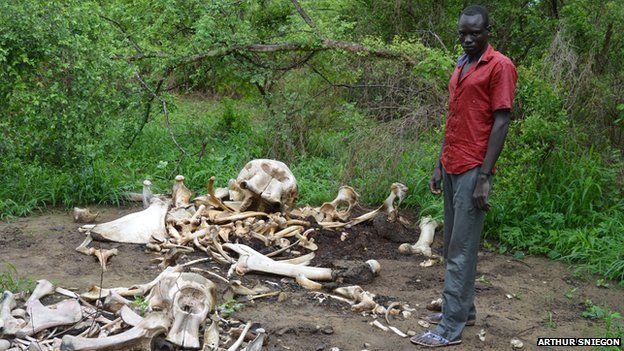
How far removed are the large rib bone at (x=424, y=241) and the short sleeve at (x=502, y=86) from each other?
7.87 ft

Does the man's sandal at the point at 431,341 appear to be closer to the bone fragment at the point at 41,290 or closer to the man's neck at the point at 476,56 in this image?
the man's neck at the point at 476,56

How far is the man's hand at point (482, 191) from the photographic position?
449 centimetres

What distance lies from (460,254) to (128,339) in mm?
2026

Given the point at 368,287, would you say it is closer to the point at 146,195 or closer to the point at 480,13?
the point at 480,13

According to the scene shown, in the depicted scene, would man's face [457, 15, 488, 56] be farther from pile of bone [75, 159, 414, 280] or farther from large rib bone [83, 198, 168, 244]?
large rib bone [83, 198, 168, 244]

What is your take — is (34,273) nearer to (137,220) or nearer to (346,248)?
(137,220)

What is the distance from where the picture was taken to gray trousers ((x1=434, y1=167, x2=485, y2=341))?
461 cm

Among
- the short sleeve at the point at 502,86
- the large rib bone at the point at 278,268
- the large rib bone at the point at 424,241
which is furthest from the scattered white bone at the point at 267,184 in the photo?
the short sleeve at the point at 502,86

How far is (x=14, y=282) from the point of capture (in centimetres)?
543

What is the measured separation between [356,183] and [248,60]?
234 centimetres

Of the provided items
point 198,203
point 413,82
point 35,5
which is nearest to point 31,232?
point 198,203

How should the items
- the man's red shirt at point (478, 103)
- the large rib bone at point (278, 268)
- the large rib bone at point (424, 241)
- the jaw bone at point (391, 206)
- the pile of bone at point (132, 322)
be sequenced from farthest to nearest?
the jaw bone at point (391, 206) → the large rib bone at point (424, 241) → the large rib bone at point (278, 268) → the man's red shirt at point (478, 103) → the pile of bone at point (132, 322)

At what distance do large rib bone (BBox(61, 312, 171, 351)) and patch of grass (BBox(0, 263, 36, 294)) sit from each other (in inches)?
51.0

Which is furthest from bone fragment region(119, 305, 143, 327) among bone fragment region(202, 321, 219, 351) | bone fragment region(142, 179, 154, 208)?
bone fragment region(142, 179, 154, 208)
